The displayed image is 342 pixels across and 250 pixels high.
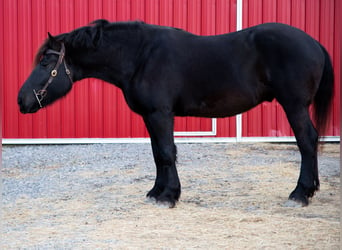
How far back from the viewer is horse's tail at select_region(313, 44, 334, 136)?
5.58 m

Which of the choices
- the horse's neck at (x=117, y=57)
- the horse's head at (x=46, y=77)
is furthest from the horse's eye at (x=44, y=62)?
the horse's neck at (x=117, y=57)

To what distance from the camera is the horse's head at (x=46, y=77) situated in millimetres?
5465

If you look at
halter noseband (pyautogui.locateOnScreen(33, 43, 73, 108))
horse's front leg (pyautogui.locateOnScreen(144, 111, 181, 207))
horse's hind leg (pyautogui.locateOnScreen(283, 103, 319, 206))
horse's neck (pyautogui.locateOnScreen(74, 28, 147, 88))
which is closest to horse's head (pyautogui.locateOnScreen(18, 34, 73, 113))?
halter noseband (pyautogui.locateOnScreen(33, 43, 73, 108))

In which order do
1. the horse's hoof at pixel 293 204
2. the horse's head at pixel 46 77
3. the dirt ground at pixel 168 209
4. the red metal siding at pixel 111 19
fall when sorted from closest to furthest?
the dirt ground at pixel 168 209 → the horse's hoof at pixel 293 204 → the horse's head at pixel 46 77 → the red metal siding at pixel 111 19

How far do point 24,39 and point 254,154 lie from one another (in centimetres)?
427

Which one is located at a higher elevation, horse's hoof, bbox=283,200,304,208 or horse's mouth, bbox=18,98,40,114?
horse's mouth, bbox=18,98,40,114

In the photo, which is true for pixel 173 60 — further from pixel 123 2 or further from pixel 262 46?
pixel 123 2

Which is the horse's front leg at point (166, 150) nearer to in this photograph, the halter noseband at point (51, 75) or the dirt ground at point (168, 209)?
the dirt ground at point (168, 209)

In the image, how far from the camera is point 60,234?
444 cm

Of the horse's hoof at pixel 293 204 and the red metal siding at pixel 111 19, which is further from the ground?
the red metal siding at pixel 111 19

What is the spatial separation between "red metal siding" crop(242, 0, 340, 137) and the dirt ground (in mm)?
1174

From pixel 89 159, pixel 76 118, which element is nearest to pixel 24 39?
pixel 76 118

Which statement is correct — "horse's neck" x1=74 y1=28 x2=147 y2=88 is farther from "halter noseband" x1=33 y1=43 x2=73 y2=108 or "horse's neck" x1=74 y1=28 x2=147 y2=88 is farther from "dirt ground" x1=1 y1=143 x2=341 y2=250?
"dirt ground" x1=1 y1=143 x2=341 y2=250

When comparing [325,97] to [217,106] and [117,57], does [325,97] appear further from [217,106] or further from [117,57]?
[117,57]
